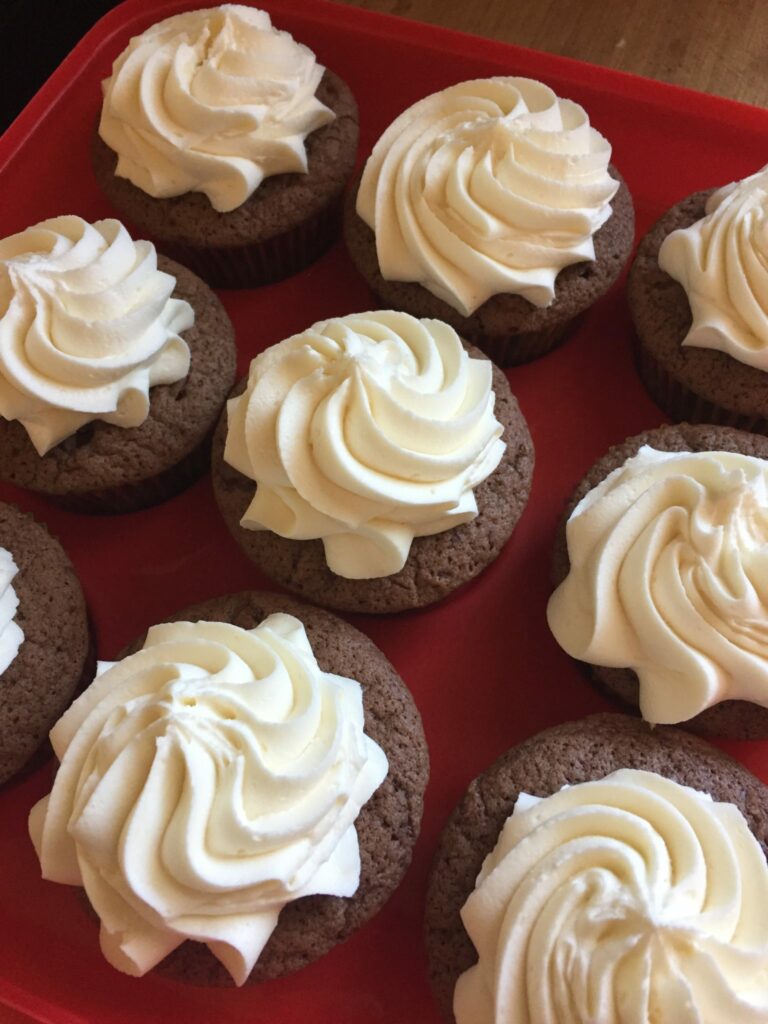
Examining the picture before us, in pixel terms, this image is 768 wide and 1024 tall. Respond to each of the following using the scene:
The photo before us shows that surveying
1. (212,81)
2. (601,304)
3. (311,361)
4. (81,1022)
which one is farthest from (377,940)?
(212,81)

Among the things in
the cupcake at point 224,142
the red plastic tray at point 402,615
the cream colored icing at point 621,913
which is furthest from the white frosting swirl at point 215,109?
the cream colored icing at point 621,913

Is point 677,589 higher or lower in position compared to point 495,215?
lower

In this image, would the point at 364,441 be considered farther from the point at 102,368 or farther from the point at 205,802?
the point at 205,802

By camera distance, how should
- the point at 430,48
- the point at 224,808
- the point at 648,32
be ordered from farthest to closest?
the point at 648,32, the point at 430,48, the point at 224,808

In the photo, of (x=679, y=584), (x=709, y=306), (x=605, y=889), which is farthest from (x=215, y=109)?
(x=605, y=889)

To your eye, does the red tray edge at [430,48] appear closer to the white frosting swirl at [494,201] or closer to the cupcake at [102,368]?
the white frosting swirl at [494,201]

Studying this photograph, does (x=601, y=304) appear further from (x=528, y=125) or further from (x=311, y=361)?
(x=311, y=361)

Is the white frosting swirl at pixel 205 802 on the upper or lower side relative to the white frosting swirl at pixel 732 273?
lower
